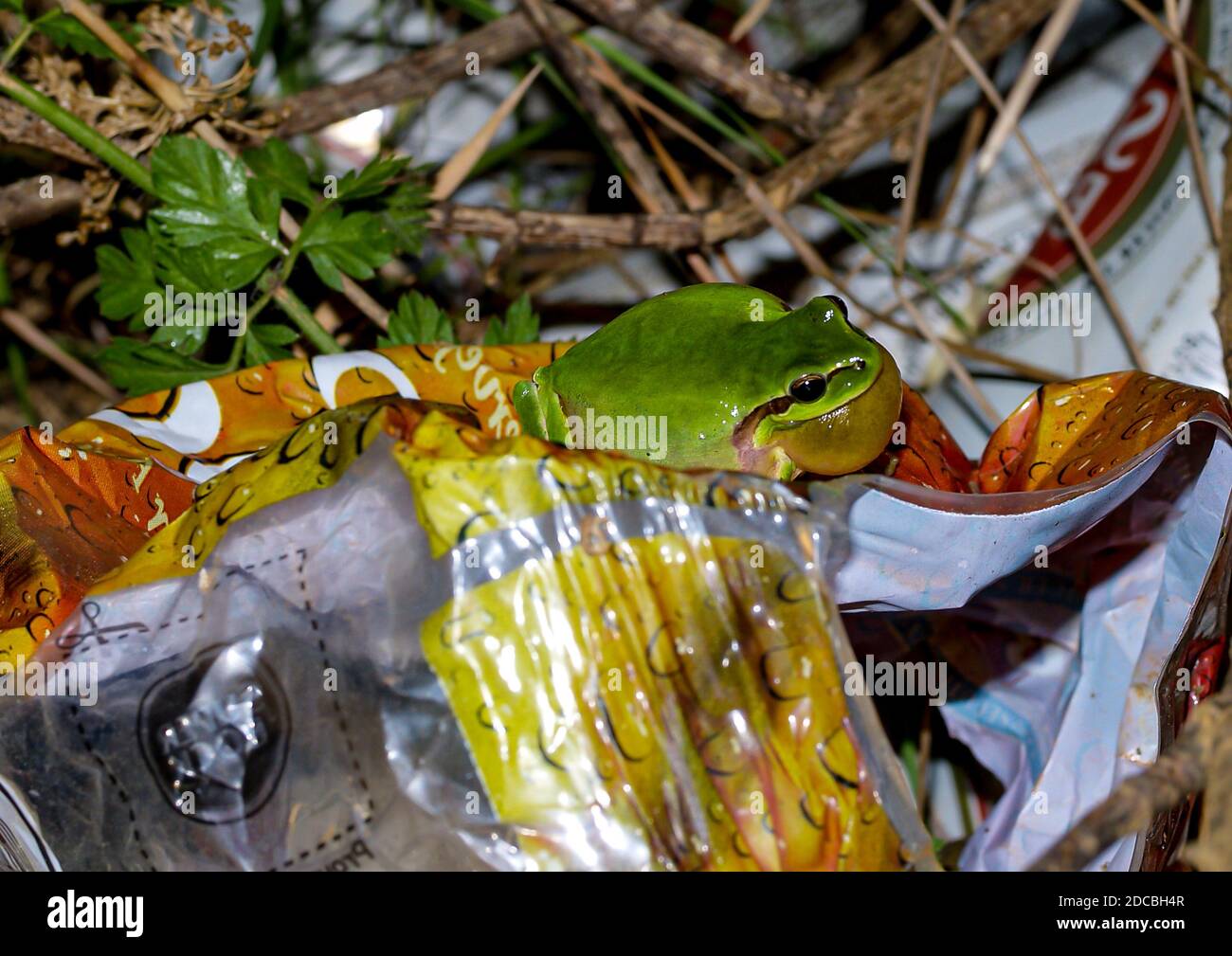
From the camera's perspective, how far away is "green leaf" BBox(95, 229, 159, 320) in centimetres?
83

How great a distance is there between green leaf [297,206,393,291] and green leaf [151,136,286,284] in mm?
30

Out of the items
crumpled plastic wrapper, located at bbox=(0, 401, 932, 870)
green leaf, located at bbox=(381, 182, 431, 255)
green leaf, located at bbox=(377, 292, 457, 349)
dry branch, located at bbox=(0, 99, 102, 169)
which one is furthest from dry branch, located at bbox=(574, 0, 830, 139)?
crumpled plastic wrapper, located at bbox=(0, 401, 932, 870)

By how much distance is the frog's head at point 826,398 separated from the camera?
60 cm

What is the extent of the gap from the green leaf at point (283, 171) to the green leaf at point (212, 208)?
0.13 ft

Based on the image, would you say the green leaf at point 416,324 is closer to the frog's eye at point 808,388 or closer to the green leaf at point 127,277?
the green leaf at point 127,277

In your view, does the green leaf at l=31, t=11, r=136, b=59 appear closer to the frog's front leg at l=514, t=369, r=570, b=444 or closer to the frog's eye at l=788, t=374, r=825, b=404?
the frog's front leg at l=514, t=369, r=570, b=444

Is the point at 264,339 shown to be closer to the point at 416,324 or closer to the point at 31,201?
the point at 416,324

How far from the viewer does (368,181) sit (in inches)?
33.7

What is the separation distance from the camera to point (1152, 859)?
69cm

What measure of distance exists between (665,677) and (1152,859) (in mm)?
394

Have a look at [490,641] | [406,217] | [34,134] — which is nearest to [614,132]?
[406,217]

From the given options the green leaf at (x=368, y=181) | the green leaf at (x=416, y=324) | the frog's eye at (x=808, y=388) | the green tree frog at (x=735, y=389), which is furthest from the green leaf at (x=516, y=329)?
the frog's eye at (x=808, y=388)

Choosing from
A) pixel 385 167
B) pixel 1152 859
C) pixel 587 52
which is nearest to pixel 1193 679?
pixel 1152 859

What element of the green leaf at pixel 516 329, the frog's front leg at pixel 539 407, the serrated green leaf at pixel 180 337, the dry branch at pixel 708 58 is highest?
the dry branch at pixel 708 58
